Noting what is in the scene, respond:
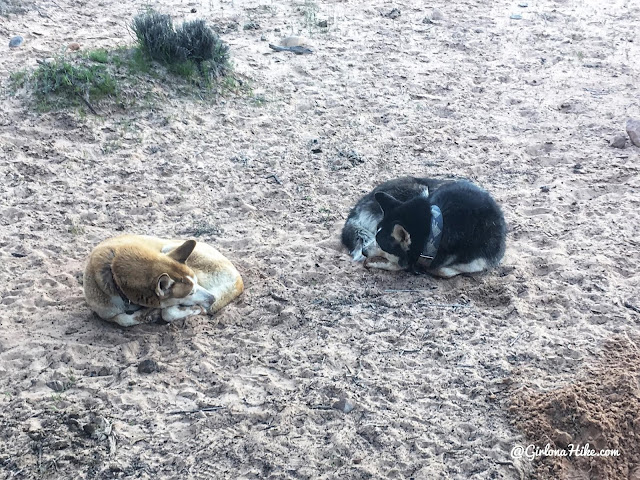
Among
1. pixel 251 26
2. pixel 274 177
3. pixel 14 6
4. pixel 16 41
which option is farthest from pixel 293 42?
pixel 14 6

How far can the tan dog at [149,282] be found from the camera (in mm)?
4930

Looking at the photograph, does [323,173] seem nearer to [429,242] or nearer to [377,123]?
[377,123]

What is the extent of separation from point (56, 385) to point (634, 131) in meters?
6.64

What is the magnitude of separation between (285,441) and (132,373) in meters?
1.30

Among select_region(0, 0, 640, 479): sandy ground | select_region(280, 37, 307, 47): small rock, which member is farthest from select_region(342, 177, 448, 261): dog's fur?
select_region(280, 37, 307, 47): small rock

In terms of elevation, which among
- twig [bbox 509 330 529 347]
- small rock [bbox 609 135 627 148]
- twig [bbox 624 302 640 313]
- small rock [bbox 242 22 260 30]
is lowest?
twig [bbox 509 330 529 347]

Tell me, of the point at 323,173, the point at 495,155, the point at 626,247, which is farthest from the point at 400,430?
the point at 495,155

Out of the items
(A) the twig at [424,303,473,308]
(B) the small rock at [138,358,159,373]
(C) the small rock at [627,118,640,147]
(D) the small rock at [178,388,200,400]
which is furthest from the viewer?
(C) the small rock at [627,118,640,147]

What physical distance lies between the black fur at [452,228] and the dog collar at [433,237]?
0.03 m

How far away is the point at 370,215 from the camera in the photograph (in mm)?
6137

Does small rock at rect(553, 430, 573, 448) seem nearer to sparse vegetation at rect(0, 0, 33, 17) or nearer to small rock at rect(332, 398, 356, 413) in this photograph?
small rock at rect(332, 398, 356, 413)

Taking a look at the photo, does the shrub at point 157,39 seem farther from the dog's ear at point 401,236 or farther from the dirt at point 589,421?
the dirt at point 589,421

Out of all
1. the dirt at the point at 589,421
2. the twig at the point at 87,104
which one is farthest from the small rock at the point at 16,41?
the dirt at the point at 589,421

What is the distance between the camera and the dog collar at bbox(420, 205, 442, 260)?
5.71 metres
